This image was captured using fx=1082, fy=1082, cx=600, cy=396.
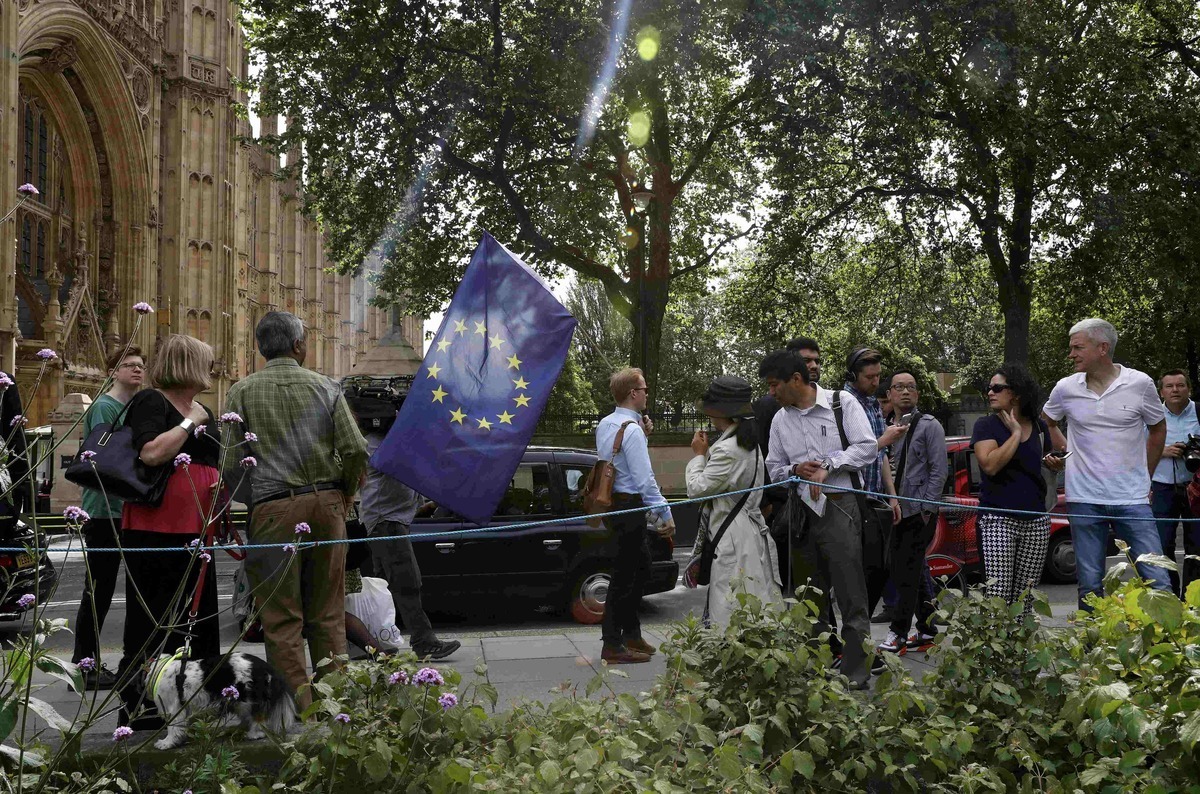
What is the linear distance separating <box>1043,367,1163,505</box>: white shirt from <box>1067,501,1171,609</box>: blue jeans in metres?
0.05

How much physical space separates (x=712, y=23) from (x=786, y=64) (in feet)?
5.67

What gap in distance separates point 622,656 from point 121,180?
38.7 metres

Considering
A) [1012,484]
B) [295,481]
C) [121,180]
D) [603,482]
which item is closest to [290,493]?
[295,481]

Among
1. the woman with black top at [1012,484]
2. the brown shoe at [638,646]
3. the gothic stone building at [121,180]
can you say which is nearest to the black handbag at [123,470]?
the brown shoe at [638,646]

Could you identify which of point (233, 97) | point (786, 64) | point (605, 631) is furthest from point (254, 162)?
point (605, 631)

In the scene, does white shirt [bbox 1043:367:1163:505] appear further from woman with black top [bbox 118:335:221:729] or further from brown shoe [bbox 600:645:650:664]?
woman with black top [bbox 118:335:221:729]

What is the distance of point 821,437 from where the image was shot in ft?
18.2

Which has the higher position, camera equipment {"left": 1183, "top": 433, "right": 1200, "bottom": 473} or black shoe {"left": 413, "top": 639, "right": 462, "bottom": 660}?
camera equipment {"left": 1183, "top": 433, "right": 1200, "bottom": 473}

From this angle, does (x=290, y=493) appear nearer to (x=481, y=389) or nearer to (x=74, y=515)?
(x=481, y=389)

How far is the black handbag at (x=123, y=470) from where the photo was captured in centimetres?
438

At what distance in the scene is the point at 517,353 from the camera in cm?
500

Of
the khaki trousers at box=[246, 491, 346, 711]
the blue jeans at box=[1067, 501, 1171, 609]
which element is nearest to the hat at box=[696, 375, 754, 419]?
the blue jeans at box=[1067, 501, 1171, 609]

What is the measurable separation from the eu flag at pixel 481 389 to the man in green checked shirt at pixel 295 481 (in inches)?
9.5

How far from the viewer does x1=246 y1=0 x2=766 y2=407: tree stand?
762 inches
